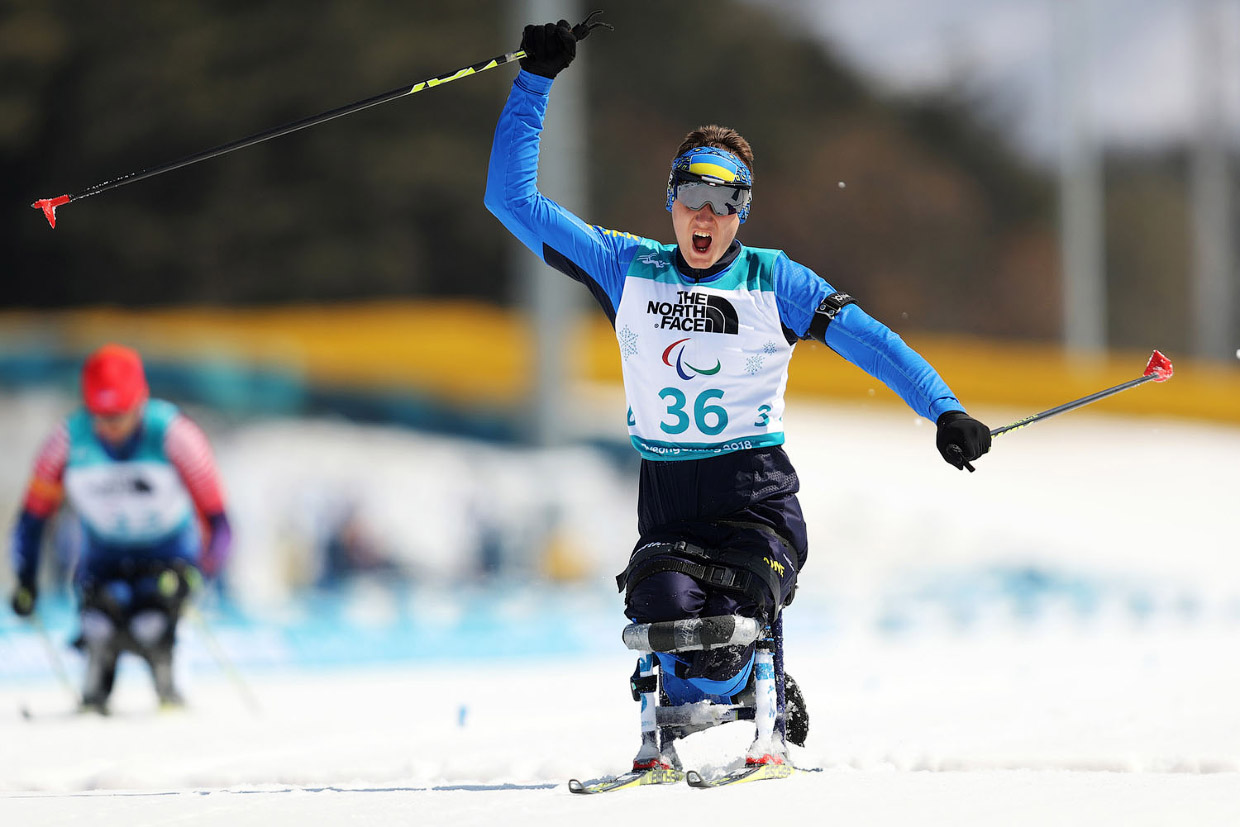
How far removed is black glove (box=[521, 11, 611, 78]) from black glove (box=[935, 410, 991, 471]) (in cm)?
139

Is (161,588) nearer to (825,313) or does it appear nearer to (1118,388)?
(825,313)

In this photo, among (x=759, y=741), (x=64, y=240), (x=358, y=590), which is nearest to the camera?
(x=759, y=741)

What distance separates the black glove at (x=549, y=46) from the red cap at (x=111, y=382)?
353cm

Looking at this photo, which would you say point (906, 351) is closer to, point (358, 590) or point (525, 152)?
point (525, 152)

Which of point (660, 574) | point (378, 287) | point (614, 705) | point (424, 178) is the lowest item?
point (614, 705)

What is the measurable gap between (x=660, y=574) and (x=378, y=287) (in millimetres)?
23895

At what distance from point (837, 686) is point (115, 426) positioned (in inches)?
138

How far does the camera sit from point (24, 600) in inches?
295

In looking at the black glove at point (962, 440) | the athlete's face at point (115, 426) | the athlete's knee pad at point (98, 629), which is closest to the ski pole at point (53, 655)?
the athlete's knee pad at point (98, 629)

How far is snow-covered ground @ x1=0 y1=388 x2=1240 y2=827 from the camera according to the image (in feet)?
13.7

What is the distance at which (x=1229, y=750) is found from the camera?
16.6ft

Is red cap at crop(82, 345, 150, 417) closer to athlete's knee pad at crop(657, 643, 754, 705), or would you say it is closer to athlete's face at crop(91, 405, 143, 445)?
athlete's face at crop(91, 405, 143, 445)

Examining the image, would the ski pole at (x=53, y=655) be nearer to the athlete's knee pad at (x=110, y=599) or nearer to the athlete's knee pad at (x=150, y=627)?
the athlete's knee pad at (x=110, y=599)

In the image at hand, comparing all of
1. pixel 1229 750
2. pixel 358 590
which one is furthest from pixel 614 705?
pixel 358 590
